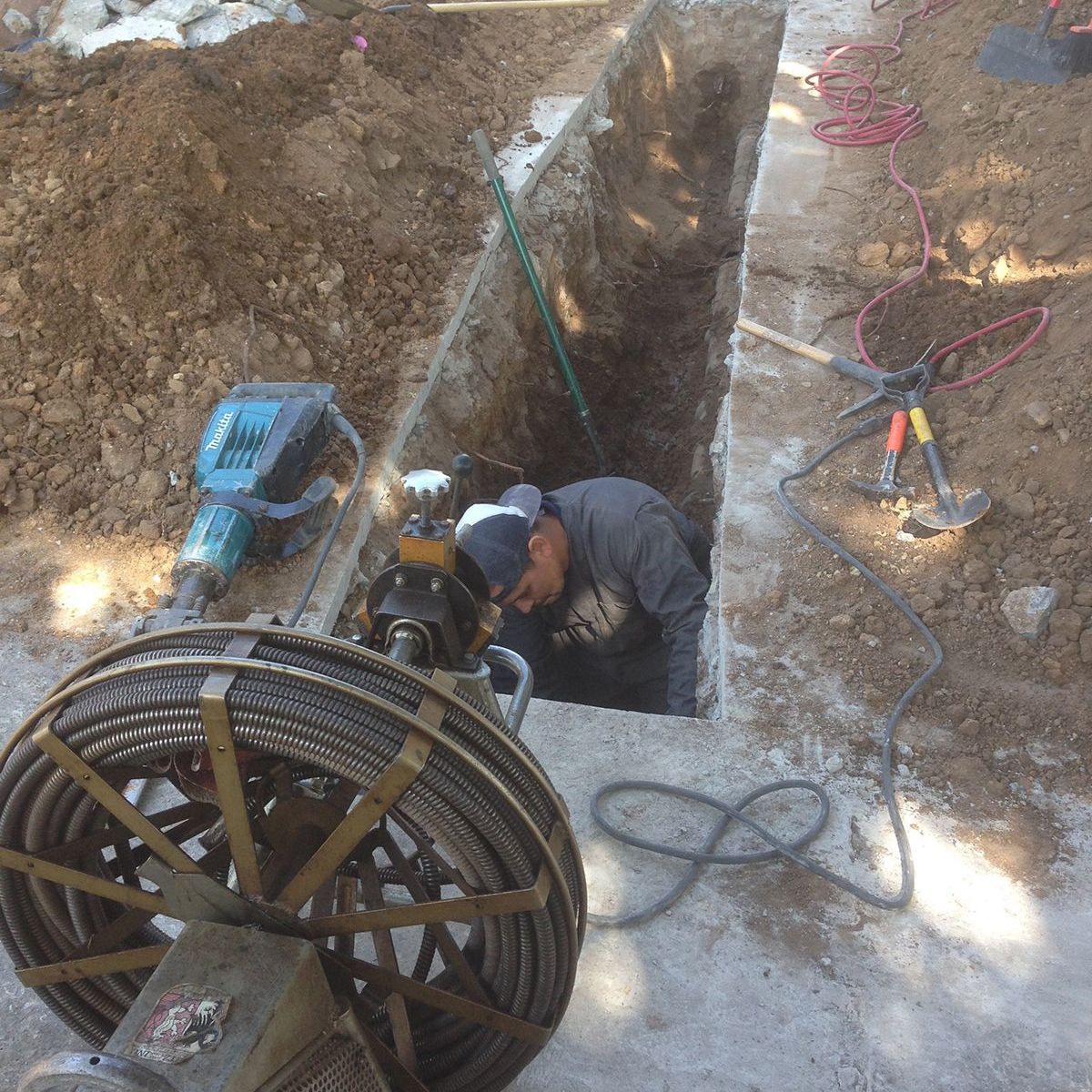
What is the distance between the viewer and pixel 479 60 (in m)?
6.58

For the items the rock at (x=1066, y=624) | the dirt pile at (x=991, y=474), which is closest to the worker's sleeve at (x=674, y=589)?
the dirt pile at (x=991, y=474)

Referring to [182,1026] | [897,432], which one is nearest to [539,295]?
[897,432]

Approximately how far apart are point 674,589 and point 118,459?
2.30 metres

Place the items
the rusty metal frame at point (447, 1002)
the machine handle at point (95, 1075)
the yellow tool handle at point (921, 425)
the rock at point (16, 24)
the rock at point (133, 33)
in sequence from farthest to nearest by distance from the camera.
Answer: the rock at point (16, 24), the rock at point (133, 33), the yellow tool handle at point (921, 425), the rusty metal frame at point (447, 1002), the machine handle at point (95, 1075)

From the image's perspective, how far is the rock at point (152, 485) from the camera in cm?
356

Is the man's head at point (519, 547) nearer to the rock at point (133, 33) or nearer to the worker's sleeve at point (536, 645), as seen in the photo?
the worker's sleeve at point (536, 645)

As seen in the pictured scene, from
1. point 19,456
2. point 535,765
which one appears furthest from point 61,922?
point 19,456

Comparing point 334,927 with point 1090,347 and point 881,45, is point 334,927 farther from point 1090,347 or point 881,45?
point 881,45

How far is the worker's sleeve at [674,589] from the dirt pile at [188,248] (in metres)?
1.38

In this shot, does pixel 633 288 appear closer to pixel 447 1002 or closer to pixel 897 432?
pixel 897 432

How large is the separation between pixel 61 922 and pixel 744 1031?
4.94 ft

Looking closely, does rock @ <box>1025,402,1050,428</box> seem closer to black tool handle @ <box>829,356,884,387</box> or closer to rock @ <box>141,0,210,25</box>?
black tool handle @ <box>829,356,884,387</box>

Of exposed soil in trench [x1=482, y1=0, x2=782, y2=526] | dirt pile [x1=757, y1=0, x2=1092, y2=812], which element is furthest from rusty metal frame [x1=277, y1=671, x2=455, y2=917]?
exposed soil in trench [x1=482, y1=0, x2=782, y2=526]

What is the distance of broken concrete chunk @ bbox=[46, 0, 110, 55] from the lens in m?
5.62
